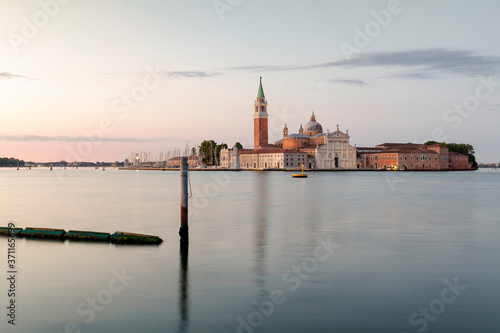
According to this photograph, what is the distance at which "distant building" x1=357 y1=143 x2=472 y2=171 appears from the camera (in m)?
149

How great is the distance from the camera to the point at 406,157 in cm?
14825

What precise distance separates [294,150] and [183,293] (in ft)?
450

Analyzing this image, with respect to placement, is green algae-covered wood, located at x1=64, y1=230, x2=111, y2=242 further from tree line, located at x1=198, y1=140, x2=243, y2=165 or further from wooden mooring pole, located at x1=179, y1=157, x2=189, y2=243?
tree line, located at x1=198, y1=140, x2=243, y2=165

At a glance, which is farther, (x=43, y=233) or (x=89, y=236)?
(x=43, y=233)

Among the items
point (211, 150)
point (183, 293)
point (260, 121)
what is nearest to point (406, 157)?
point (260, 121)

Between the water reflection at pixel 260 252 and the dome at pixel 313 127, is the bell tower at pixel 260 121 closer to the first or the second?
the dome at pixel 313 127

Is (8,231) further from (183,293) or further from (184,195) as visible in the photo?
(183,293)

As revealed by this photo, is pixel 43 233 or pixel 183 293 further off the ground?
pixel 43 233

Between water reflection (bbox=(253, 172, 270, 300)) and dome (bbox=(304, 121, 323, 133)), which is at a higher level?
dome (bbox=(304, 121, 323, 133))

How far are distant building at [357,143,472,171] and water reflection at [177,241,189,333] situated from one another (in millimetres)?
139162

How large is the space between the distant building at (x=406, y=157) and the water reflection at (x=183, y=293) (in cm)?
13916

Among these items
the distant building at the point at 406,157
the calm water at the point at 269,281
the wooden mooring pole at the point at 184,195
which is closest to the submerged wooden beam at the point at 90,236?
the calm water at the point at 269,281

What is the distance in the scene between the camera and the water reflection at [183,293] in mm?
9375

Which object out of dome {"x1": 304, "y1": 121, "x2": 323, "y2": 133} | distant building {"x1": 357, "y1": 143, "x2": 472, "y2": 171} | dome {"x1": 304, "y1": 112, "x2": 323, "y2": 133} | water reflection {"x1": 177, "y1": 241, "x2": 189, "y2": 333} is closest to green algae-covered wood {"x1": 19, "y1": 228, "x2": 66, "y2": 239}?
water reflection {"x1": 177, "y1": 241, "x2": 189, "y2": 333}
